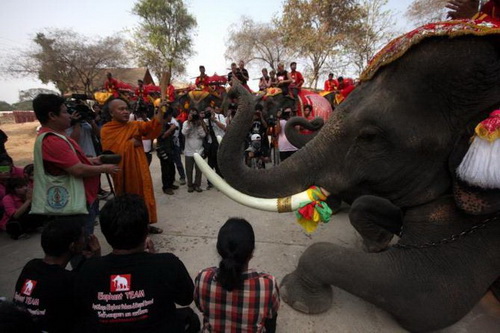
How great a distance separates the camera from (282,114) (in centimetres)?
630

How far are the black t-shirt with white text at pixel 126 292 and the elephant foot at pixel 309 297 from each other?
3.77 ft

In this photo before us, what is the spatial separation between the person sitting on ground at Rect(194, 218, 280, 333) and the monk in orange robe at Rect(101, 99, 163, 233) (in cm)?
228

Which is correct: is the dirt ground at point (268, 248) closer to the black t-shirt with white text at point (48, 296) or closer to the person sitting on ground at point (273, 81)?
the black t-shirt with white text at point (48, 296)

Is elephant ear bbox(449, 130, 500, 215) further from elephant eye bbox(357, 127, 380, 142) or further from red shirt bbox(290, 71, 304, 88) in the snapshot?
red shirt bbox(290, 71, 304, 88)

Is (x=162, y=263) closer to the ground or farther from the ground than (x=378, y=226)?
farther from the ground

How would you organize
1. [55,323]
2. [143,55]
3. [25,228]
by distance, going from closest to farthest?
[55,323] → [25,228] → [143,55]

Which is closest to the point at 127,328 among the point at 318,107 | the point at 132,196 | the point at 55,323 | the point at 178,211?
the point at 55,323

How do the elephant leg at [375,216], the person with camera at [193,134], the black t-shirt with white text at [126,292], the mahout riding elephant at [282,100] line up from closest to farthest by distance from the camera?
the black t-shirt with white text at [126,292]
the elephant leg at [375,216]
the person with camera at [193,134]
the mahout riding elephant at [282,100]

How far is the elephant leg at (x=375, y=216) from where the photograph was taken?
262cm

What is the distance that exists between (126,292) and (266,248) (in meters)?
2.12

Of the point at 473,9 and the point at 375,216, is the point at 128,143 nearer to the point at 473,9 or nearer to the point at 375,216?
the point at 375,216

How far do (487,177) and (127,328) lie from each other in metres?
2.00

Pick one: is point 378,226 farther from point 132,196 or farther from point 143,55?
point 143,55

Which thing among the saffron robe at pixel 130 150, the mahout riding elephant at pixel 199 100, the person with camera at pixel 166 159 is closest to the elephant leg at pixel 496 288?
the saffron robe at pixel 130 150
